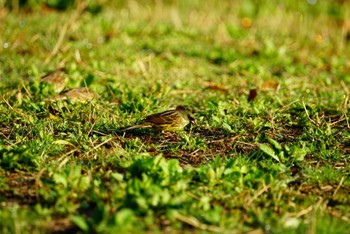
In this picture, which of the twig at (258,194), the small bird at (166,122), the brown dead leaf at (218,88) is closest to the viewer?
the twig at (258,194)

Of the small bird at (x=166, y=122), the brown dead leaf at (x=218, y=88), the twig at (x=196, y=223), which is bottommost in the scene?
the brown dead leaf at (x=218, y=88)

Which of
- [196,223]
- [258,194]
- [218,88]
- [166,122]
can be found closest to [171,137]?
[166,122]

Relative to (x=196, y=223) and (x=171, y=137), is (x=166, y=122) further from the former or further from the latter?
(x=196, y=223)

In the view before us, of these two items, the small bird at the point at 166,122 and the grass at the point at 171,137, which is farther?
the small bird at the point at 166,122

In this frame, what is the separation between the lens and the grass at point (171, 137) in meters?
2.84

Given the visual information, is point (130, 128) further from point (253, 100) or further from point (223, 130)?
point (253, 100)

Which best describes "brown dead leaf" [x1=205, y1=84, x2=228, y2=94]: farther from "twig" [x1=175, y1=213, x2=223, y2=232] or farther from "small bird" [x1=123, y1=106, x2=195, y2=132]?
"twig" [x1=175, y1=213, x2=223, y2=232]

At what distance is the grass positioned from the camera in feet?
9.33

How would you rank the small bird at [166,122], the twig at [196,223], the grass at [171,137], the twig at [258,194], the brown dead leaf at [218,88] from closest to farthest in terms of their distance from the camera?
the twig at [196,223], the grass at [171,137], the twig at [258,194], the small bird at [166,122], the brown dead leaf at [218,88]

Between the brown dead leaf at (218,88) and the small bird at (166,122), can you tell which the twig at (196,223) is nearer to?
the small bird at (166,122)

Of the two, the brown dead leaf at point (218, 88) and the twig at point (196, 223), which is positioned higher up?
the twig at point (196, 223)

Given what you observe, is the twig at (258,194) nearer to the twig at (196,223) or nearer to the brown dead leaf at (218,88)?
the twig at (196,223)

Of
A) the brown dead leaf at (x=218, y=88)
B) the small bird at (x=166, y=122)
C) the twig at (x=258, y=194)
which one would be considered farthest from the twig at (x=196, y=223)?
the brown dead leaf at (x=218, y=88)

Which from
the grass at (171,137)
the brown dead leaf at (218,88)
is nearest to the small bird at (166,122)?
the grass at (171,137)
